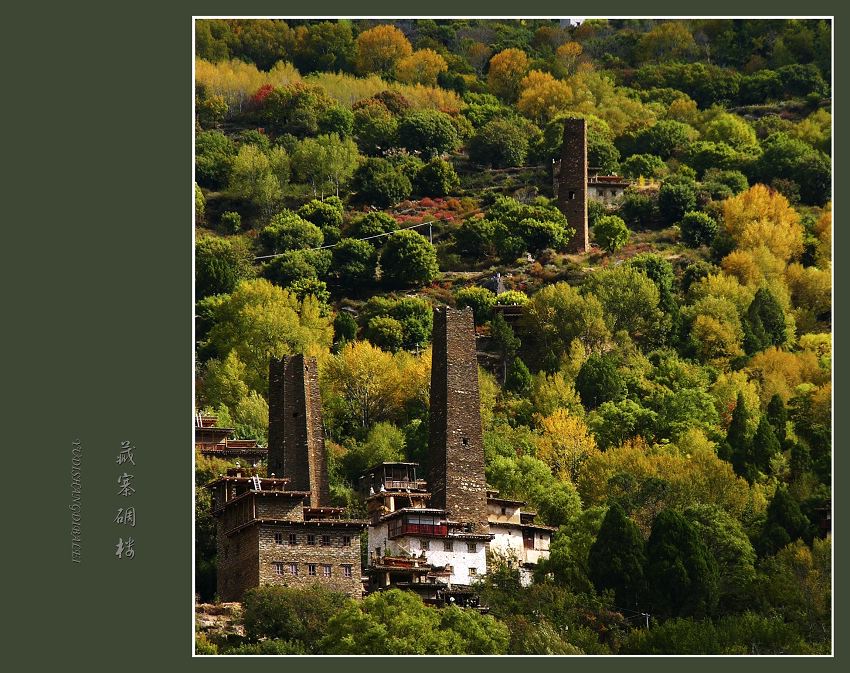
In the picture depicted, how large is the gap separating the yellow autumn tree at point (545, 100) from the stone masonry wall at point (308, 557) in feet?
254

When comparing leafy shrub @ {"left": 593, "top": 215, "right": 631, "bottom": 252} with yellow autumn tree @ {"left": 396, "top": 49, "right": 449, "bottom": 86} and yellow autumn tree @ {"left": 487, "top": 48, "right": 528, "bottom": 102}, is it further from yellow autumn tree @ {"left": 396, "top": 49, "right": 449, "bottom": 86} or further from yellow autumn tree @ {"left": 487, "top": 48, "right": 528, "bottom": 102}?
yellow autumn tree @ {"left": 396, "top": 49, "right": 449, "bottom": 86}

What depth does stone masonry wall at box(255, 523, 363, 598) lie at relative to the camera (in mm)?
70938

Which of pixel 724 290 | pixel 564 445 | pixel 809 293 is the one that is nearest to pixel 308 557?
pixel 564 445

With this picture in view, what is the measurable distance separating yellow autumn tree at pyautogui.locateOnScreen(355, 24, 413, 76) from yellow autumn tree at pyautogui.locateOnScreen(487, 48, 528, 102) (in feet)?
18.7

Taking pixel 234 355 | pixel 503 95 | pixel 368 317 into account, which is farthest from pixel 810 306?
pixel 503 95

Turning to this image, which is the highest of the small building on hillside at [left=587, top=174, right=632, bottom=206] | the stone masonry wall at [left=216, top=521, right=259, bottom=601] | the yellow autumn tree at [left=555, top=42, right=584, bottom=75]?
the yellow autumn tree at [left=555, top=42, right=584, bottom=75]

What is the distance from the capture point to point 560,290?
105m

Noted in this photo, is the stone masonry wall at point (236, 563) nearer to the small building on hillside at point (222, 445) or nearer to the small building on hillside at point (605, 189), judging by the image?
the small building on hillside at point (222, 445)

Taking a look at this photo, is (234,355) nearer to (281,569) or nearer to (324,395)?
(324,395)

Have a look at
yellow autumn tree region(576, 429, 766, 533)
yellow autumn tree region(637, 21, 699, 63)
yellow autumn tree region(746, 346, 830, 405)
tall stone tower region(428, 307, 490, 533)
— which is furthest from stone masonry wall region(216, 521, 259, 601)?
A: yellow autumn tree region(637, 21, 699, 63)

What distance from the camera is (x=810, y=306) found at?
10919 centimetres

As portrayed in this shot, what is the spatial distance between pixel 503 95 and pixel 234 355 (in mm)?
61726

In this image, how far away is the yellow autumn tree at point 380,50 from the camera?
156m

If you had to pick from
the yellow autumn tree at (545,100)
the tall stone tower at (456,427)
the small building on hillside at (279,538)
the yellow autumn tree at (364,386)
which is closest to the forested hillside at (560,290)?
the yellow autumn tree at (364,386)
